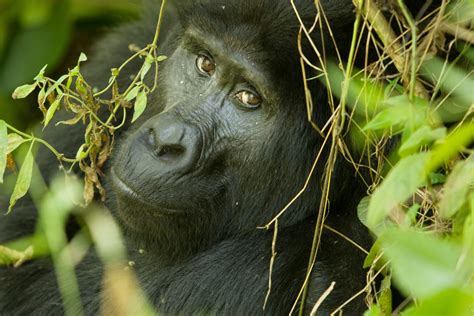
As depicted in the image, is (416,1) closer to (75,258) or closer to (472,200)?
(472,200)

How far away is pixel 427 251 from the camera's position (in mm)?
1651

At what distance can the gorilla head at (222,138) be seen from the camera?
298cm

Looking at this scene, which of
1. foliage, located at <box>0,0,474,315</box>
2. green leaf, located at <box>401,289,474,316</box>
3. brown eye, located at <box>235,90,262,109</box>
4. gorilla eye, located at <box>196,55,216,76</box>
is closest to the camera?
green leaf, located at <box>401,289,474,316</box>

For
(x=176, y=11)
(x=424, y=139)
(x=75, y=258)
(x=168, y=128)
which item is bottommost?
(x=75, y=258)

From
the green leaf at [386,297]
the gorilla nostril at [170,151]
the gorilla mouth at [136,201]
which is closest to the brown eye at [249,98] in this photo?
the gorilla nostril at [170,151]

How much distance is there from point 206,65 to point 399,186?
1.39m

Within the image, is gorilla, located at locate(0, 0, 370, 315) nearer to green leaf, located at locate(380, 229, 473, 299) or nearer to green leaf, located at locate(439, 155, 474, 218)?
green leaf, located at locate(439, 155, 474, 218)

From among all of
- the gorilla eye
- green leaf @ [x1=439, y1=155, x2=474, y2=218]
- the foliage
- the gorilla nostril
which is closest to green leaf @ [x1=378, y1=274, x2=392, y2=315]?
the foliage

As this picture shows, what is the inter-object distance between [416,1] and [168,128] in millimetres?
885

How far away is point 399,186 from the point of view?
202 centimetres

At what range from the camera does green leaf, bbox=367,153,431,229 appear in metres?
1.97

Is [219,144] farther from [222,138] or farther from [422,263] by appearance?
[422,263]

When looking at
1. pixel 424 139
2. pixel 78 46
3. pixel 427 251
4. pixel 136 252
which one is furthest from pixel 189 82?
pixel 78 46

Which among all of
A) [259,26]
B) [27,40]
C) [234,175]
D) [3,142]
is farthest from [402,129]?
[27,40]
